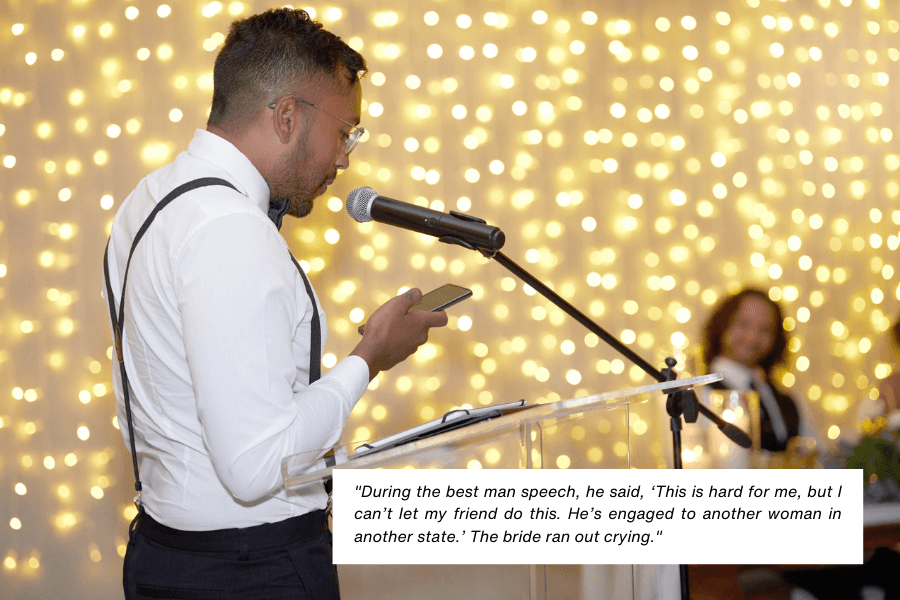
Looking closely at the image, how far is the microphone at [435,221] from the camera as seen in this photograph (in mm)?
1125

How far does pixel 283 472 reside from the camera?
30.1 inches

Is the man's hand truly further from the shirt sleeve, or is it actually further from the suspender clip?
the suspender clip

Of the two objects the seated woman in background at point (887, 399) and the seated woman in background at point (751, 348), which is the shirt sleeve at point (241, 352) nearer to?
the seated woman in background at point (751, 348)

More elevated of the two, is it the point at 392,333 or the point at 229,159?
the point at 229,159

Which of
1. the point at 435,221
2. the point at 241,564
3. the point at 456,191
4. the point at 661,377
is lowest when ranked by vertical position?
the point at 241,564

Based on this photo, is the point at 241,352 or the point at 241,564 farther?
the point at 241,564

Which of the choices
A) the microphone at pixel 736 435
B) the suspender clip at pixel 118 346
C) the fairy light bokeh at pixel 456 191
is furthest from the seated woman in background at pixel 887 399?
the suspender clip at pixel 118 346

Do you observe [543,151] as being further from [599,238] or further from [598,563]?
[598,563]

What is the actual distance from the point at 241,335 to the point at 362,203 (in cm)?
45

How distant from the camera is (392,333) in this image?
3.46ft

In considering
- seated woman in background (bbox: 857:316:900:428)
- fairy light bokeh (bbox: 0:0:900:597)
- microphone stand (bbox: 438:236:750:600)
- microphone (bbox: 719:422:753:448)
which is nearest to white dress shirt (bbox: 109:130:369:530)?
microphone stand (bbox: 438:236:750:600)

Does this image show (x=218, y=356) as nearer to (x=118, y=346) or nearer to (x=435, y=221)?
(x=118, y=346)

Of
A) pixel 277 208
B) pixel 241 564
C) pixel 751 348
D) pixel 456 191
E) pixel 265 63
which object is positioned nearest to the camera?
pixel 241 564
